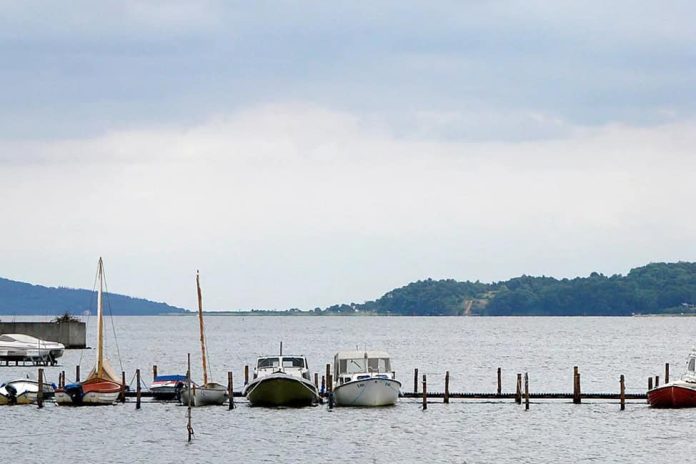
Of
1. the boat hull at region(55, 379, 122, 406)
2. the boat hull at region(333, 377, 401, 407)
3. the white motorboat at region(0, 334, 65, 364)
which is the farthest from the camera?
the white motorboat at region(0, 334, 65, 364)

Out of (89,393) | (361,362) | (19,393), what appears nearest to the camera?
(361,362)

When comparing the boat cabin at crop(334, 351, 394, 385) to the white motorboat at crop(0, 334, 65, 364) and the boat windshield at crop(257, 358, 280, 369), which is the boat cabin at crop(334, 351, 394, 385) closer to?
the boat windshield at crop(257, 358, 280, 369)

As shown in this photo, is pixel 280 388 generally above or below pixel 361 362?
below

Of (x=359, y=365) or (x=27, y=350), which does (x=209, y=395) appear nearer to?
(x=359, y=365)

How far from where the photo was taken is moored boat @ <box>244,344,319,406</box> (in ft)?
268

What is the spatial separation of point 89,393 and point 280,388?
12250 mm

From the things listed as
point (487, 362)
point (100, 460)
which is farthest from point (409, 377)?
point (100, 460)

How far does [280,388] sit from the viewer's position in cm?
8181

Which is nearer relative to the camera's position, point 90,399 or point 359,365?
point 359,365

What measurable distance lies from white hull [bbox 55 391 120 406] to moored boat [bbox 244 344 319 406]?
8730 mm

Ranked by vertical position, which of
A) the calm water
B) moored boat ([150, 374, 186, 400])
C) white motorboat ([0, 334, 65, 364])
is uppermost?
white motorboat ([0, 334, 65, 364])

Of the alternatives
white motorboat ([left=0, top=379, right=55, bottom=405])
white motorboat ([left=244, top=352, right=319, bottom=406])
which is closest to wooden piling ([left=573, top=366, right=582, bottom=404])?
white motorboat ([left=244, top=352, right=319, bottom=406])

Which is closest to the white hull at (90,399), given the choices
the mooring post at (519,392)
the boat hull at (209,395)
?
Answer: the boat hull at (209,395)

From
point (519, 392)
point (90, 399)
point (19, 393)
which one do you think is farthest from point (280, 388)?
point (19, 393)
